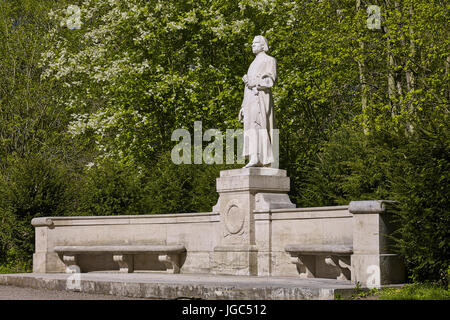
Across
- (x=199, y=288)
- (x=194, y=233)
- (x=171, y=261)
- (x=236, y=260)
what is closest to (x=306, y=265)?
(x=236, y=260)

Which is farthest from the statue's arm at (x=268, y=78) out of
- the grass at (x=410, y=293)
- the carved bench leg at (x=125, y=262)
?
the grass at (x=410, y=293)

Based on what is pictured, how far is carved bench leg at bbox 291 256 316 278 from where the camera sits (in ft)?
45.2

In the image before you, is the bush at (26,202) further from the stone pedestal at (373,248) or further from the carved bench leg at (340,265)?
the stone pedestal at (373,248)

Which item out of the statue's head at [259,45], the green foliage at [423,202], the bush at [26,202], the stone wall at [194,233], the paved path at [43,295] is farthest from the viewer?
the bush at [26,202]

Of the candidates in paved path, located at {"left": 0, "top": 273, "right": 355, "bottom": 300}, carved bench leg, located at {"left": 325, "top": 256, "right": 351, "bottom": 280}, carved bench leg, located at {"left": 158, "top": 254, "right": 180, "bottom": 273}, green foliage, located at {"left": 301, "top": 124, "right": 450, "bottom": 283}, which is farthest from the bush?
green foliage, located at {"left": 301, "top": 124, "right": 450, "bottom": 283}

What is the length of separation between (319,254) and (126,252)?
459cm

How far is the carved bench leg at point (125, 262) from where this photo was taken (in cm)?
1631

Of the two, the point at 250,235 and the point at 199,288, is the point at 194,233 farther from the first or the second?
the point at 199,288

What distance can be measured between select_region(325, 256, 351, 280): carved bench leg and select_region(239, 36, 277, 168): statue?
2795 mm

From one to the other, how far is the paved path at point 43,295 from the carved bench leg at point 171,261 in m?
2.65

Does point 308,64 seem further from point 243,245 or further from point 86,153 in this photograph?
point 243,245

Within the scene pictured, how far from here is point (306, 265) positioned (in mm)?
13789
